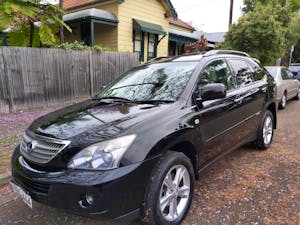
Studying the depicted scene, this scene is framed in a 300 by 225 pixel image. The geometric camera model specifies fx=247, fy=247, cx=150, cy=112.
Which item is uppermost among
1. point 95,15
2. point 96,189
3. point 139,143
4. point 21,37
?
point 95,15

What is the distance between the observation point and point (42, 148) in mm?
2242

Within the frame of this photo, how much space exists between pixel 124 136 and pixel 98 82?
7857mm

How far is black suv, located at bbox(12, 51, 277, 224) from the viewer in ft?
6.48

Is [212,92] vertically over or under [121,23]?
under

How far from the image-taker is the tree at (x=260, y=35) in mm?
12281

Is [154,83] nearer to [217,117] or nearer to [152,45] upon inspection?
[217,117]

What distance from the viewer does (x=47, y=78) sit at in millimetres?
7902

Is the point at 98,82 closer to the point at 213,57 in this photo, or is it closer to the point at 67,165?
the point at 213,57

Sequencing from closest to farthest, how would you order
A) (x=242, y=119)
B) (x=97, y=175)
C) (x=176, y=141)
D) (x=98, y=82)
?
(x=97, y=175) → (x=176, y=141) → (x=242, y=119) → (x=98, y=82)

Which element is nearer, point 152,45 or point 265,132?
point 265,132

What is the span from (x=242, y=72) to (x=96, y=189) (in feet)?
10.3

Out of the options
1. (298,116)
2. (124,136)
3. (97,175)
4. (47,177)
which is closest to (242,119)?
(124,136)

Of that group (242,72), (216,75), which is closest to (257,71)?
(242,72)

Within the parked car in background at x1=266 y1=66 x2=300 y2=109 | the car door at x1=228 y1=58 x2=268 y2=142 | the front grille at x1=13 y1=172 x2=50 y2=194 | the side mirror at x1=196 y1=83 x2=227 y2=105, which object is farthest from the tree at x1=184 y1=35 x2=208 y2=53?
the front grille at x1=13 y1=172 x2=50 y2=194
